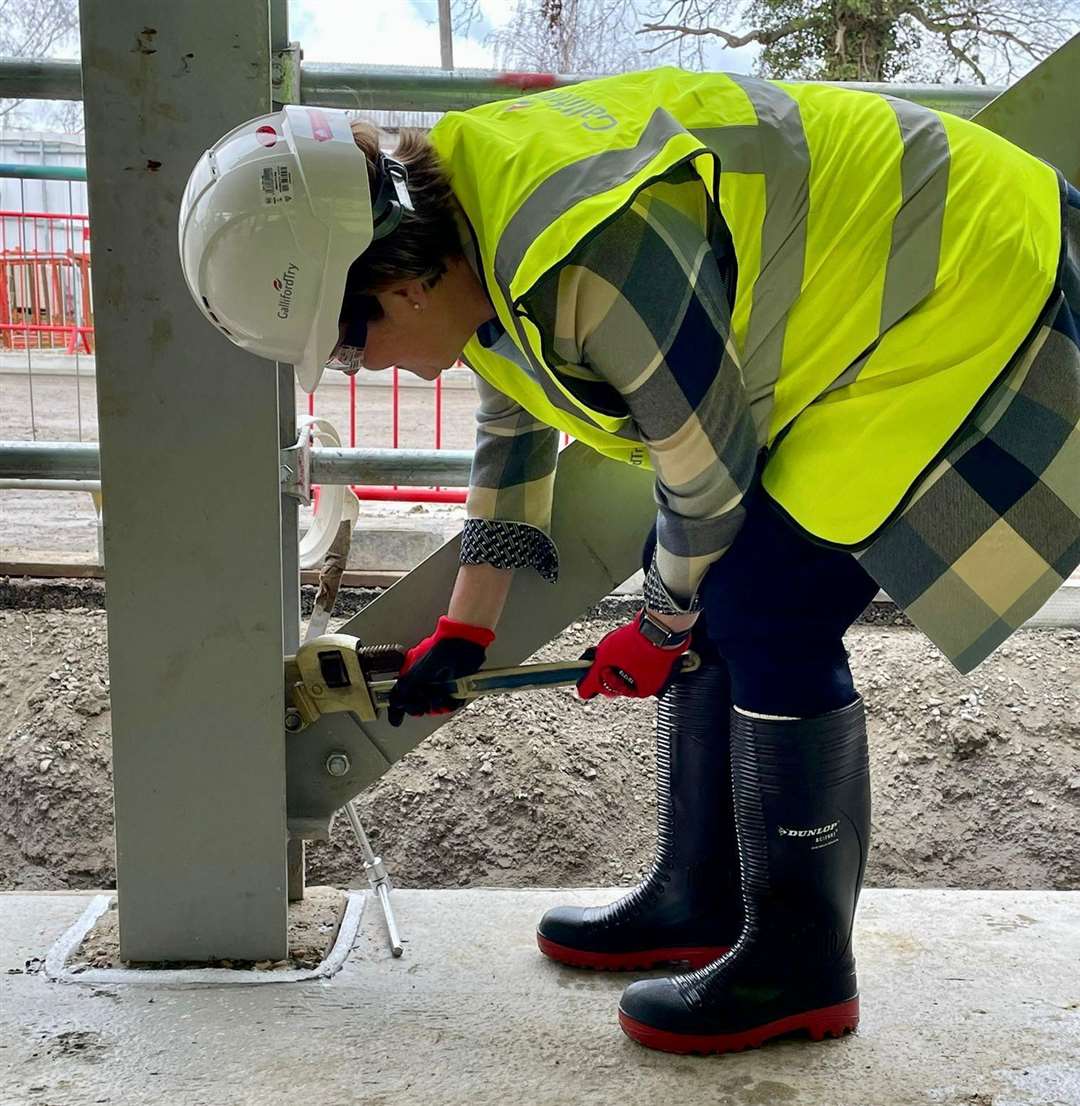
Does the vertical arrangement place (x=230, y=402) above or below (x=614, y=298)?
below

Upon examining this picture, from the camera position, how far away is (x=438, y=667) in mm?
1766

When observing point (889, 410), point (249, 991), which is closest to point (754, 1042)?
point (249, 991)

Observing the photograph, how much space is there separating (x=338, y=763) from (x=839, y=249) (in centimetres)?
115

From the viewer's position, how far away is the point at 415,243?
1329 mm

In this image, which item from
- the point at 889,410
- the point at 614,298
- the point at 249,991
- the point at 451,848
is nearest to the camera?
the point at 614,298

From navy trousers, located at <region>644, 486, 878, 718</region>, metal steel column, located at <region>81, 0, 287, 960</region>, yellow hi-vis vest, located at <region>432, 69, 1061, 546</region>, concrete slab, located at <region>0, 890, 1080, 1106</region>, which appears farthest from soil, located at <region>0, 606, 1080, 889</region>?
yellow hi-vis vest, located at <region>432, 69, 1061, 546</region>

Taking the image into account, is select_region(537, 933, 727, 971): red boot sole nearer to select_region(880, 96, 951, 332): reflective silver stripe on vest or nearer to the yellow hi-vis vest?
the yellow hi-vis vest

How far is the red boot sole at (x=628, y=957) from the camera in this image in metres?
1.82

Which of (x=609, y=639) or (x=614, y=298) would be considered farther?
(x=609, y=639)

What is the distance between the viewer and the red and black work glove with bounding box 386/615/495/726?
69.2 inches

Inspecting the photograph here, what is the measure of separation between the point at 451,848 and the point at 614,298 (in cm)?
221

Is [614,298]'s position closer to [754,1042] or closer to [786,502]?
[786,502]

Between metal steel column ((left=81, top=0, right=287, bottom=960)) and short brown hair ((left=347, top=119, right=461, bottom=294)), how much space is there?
0.32 m

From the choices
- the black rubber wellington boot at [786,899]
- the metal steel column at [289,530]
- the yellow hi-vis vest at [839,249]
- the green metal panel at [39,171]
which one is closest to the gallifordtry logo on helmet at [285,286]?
the yellow hi-vis vest at [839,249]
